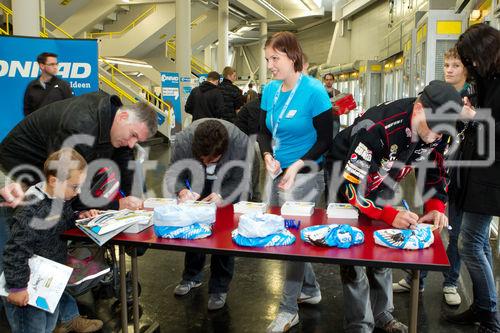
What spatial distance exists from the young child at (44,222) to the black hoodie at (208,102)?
464 centimetres

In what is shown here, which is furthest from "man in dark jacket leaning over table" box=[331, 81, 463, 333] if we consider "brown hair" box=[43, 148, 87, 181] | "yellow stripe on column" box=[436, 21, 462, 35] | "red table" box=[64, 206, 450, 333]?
"yellow stripe on column" box=[436, 21, 462, 35]

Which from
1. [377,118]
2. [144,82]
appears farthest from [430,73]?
[144,82]

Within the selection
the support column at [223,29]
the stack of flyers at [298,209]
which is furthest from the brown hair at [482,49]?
the support column at [223,29]

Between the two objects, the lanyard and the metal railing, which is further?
the metal railing

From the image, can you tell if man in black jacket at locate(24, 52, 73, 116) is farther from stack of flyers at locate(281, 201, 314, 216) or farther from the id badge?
stack of flyers at locate(281, 201, 314, 216)

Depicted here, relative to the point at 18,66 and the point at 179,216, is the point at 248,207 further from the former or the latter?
the point at 18,66

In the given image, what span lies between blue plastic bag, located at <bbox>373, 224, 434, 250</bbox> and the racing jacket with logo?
17 cm

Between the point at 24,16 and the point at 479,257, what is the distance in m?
6.15

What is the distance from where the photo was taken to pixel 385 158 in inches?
83.4

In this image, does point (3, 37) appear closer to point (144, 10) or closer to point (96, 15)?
point (96, 15)

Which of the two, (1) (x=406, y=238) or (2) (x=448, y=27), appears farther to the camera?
(2) (x=448, y=27)

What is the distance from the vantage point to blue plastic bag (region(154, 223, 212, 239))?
2.08 metres

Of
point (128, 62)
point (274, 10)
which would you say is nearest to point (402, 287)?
point (128, 62)

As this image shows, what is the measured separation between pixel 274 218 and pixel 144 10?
55.8ft
